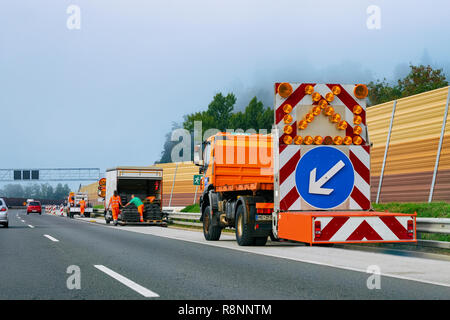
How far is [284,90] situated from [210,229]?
6.11m

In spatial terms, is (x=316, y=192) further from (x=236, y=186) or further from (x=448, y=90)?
(x=448, y=90)

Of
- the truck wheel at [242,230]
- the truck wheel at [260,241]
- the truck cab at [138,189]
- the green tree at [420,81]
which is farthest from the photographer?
the green tree at [420,81]

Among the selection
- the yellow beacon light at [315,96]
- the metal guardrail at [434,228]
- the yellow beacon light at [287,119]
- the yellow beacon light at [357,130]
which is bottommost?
the metal guardrail at [434,228]

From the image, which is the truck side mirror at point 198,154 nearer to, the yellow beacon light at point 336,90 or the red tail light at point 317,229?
the yellow beacon light at point 336,90

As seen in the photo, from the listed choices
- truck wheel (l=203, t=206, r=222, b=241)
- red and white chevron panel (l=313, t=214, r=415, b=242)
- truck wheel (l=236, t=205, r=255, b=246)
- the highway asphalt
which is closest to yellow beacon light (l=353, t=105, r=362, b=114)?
red and white chevron panel (l=313, t=214, r=415, b=242)

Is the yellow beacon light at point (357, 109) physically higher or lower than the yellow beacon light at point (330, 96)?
lower

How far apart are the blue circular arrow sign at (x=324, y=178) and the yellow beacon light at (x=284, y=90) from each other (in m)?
1.27

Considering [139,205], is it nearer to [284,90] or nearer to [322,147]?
[284,90]

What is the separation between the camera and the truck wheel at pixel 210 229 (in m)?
17.0

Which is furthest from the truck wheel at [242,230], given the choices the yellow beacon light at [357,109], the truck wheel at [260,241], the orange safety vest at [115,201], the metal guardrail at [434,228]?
the orange safety vest at [115,201]

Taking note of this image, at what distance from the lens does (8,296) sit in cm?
709

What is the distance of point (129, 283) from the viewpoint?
8.15 m
